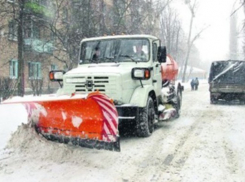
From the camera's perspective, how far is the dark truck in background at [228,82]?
15602 millimetres

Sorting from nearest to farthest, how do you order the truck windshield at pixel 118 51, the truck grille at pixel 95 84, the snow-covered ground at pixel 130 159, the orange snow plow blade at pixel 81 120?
1. the snow-covered ground at pixel 130 159
2. the orange snow plow blade at pixel 81 120
3. the truck grille at pixel 95 84
4. the truck windshield at pixel 118 51

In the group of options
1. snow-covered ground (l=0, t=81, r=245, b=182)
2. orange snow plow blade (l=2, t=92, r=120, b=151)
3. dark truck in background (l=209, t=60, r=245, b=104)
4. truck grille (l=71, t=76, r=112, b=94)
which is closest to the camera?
snow-covered ground (l=0, t=81, r=245, b=182)

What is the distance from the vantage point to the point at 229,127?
855 cm

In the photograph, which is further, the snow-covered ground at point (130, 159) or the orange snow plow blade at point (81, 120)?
the orange snow plow blade at point (81, 120)

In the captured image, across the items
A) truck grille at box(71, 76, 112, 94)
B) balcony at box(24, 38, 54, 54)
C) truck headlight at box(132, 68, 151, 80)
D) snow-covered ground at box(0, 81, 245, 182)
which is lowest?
snow-covered ground at box(0, 81, 245, 182)

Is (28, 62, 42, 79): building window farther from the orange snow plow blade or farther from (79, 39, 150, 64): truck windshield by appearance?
the orange snow plow blade

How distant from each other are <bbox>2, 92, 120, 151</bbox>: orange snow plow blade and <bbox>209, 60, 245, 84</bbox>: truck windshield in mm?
12142

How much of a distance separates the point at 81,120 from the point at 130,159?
1047mm

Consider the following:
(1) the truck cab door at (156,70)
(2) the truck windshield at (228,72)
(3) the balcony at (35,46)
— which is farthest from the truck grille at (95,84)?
(3) the balcony at (35,46)

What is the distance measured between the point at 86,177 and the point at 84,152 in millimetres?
1270

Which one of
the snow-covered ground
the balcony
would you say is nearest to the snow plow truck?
the snow-covered ground

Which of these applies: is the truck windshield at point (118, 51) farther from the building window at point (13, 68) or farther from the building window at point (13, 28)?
the building window at point (13, 68)

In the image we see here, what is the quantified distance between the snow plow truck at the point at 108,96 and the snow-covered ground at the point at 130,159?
0.30 metres

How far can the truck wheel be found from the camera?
21.8ft
